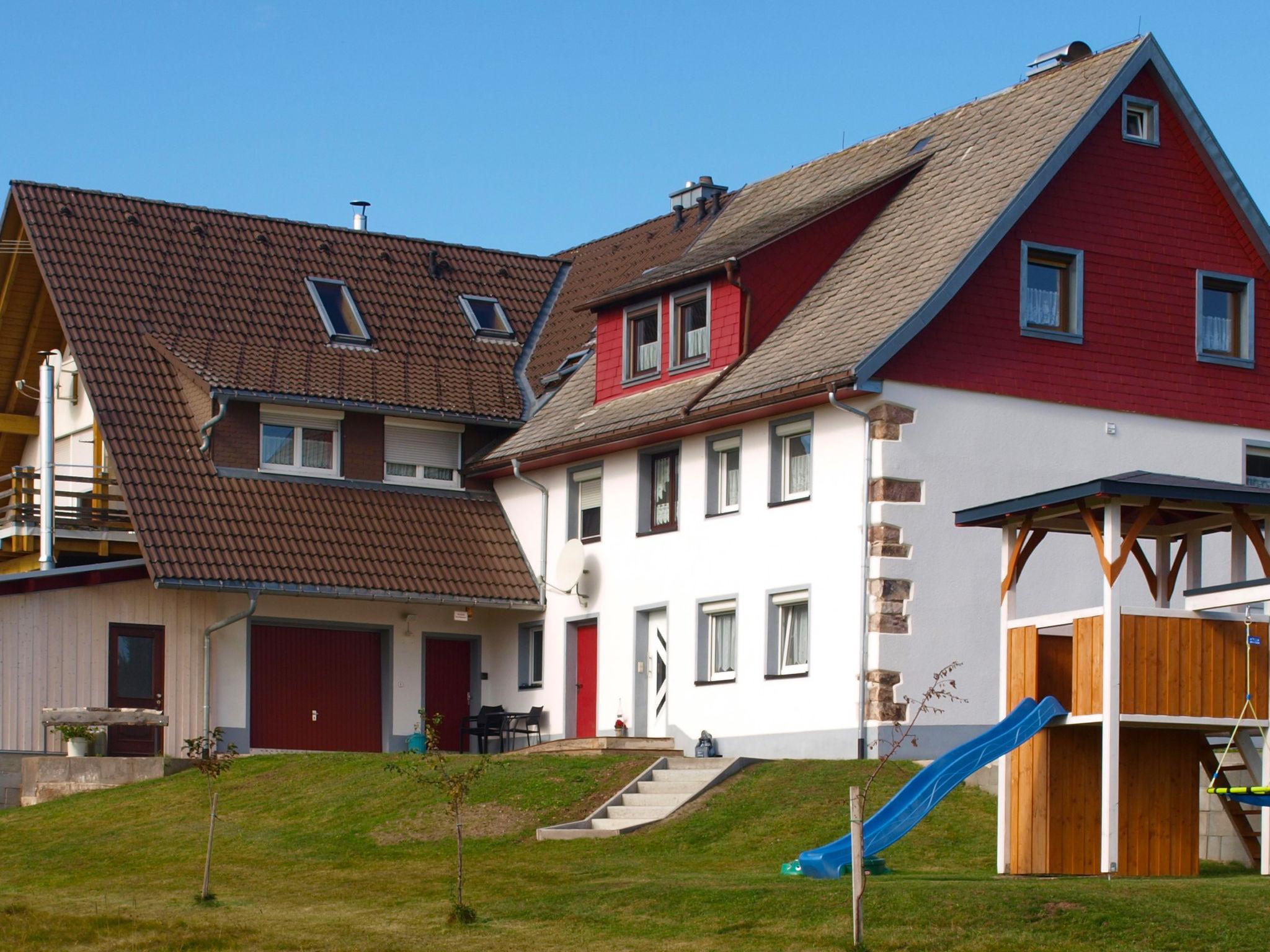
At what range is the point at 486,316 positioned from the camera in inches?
1532

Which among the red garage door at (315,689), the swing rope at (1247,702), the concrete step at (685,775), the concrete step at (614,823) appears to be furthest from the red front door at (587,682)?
the swing rope at (1247,702)

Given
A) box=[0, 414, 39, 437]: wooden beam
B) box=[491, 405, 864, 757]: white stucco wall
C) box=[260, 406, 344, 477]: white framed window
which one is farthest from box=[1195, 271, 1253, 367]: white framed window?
box=[0, 414, 39, 437]: wooden beam

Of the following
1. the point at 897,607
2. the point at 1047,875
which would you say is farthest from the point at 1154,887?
the point at 897,607

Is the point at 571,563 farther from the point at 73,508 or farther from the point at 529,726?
the point at 73,508

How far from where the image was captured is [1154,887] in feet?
59.1

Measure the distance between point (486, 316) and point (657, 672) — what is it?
8951mm

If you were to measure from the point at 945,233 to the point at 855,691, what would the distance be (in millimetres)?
6543

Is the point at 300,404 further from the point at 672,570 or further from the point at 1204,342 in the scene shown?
the point at 1204,342

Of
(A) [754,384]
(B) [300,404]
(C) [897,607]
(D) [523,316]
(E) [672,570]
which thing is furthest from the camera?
(D) [523,316]

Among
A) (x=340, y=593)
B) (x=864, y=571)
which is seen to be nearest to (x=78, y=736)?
(x=340, y=593)

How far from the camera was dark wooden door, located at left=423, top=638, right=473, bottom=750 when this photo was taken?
35250mm

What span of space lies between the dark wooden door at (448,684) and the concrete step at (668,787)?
9923 mm

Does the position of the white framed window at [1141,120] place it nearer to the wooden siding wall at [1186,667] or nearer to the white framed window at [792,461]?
the white framed window at [792,461]

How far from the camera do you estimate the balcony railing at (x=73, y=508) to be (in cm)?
3347
